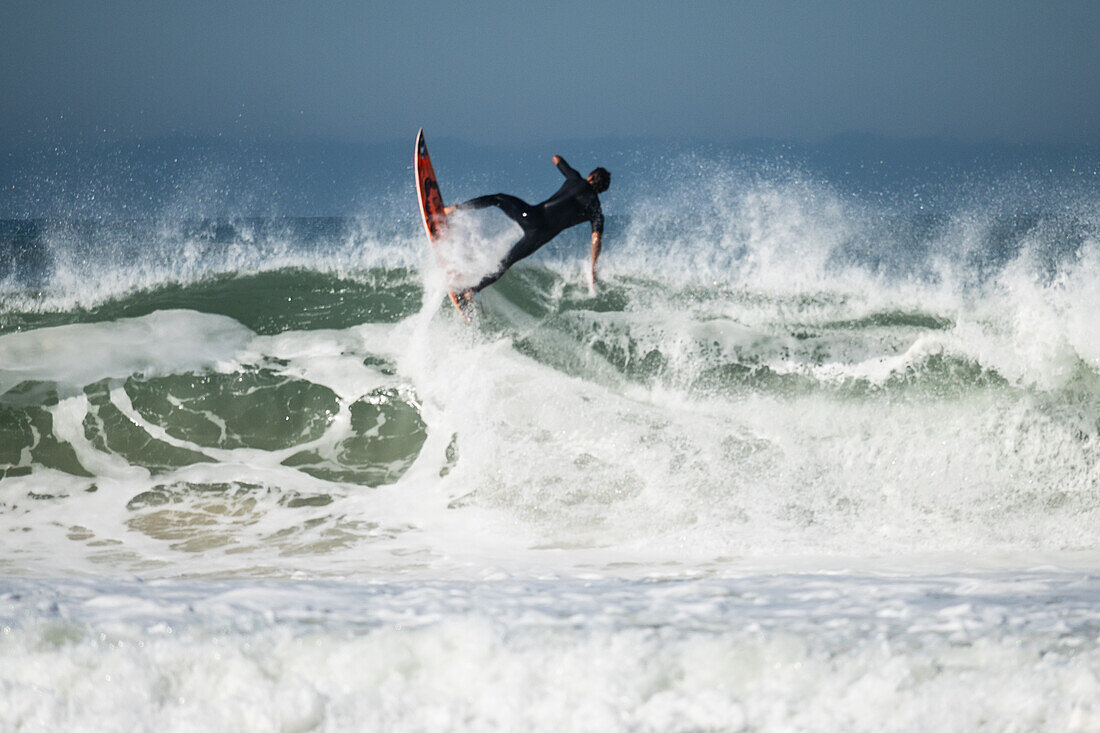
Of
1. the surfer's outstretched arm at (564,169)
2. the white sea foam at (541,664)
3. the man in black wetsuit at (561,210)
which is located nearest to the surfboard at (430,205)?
the man in black wetsuit at (561,210)

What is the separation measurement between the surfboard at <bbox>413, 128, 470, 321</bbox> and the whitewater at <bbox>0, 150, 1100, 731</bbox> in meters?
0.14

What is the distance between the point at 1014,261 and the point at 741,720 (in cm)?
517

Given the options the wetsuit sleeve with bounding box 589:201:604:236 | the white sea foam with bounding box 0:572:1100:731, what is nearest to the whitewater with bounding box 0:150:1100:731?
the white sea foam with bounding box 0:572:1100:731

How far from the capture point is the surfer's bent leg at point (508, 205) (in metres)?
5.94

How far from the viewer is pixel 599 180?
6070mm

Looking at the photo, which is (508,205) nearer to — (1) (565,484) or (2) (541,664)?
(1) (565,484)

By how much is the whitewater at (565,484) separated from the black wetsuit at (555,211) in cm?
16

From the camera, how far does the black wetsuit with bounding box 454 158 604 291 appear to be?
239 inches

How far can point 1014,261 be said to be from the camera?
5.73m

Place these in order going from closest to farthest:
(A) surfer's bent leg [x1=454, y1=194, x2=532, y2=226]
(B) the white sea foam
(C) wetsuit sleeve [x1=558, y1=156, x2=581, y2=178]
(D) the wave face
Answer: (B) the white sea foam < (D) the wave face < (A) surfer's bent leg [x1=454, y1=194, x2=532, y2=226] < (C) wetsuit sleeve [x1=558, y1=156, x2=581, y2=178]

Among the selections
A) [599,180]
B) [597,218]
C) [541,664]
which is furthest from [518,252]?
[541,664]

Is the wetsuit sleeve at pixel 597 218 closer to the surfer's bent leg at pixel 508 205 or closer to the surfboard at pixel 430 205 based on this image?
the surfer's bent leg at pixel 508 205

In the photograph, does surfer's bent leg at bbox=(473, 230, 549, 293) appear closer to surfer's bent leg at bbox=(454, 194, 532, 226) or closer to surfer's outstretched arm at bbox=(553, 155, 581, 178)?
surfer's bent leg at bbox=(454, 194, 532, 226)

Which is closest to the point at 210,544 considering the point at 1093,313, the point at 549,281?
the point at 549,281
